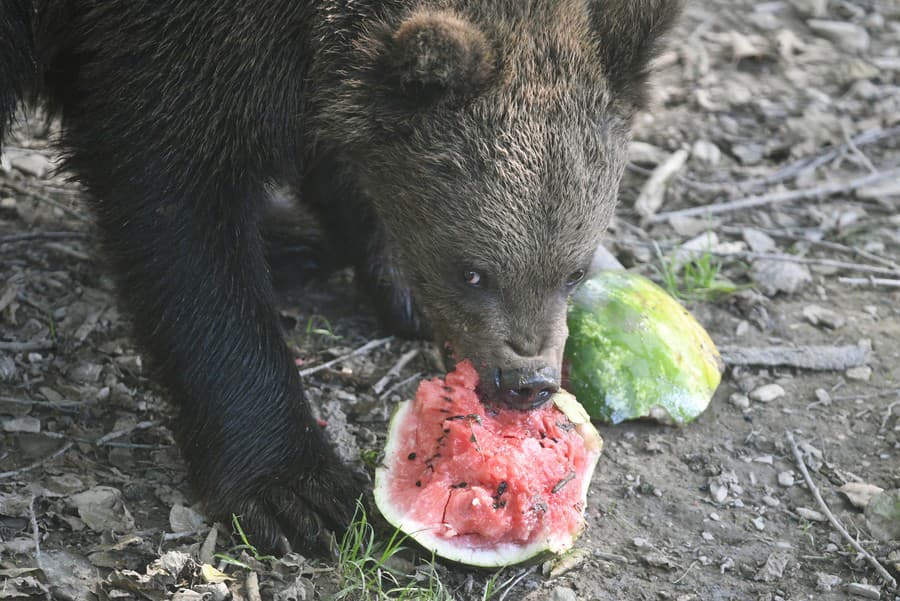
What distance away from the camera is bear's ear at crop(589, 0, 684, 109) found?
439 centimetres

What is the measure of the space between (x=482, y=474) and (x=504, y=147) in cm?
126

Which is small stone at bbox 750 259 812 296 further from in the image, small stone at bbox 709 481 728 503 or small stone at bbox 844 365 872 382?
small stone at bbox 709 481 728 503

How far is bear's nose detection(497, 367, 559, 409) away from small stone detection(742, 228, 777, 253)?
2917mm

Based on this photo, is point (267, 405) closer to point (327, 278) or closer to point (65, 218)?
point (327, 278)

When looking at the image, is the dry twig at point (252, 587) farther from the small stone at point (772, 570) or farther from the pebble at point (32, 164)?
the pebble at point (32, 164)

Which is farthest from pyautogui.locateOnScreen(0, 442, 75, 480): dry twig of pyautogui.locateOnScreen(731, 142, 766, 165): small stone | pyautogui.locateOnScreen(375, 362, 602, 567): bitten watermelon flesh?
pyautogui.locateOnScreen(731, 142, 766, 165): small stone

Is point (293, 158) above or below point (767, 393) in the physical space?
above

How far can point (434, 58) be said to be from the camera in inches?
151

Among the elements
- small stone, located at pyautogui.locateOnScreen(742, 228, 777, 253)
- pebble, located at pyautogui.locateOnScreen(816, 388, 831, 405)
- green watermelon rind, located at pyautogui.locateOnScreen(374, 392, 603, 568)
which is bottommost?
pebble, located at pyautogui.locateOnScreen(816, 388, 831, 405)

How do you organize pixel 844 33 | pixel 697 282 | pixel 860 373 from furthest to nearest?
pixel 844 33
pixel 697 282
pixel 860 373

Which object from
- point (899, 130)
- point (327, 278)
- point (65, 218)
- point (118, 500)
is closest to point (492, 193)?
point (118, 500)

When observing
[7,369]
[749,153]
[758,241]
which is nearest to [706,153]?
[749,153]

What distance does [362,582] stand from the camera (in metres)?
4.05

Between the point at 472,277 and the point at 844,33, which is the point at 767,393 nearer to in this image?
the point at 472,277
